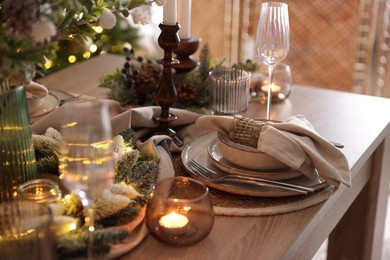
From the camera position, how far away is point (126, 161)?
41.8 inches

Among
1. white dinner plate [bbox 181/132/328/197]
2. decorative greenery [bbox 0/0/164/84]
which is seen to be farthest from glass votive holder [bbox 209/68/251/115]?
decorative greenery [bbox 0/0/164/84]

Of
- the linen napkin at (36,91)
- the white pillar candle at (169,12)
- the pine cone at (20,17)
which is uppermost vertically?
the pine cone at (20,17)

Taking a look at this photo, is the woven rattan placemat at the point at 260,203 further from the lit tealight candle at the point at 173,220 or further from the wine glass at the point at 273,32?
the wine glass at the point at 273,32

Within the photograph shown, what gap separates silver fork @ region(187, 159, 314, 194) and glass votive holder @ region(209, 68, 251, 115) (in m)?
0.28

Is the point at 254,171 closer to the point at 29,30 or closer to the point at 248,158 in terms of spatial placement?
the point at 248,158

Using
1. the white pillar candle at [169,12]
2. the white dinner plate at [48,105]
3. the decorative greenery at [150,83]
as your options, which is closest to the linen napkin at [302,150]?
the white pillar candle at [169,12]

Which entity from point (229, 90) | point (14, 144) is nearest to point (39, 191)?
point (14, 144)

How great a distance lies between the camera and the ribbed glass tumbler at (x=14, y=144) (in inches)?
37.3

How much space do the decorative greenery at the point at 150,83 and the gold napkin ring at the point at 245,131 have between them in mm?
307

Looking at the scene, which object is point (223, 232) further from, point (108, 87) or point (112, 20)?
point (108, 87)

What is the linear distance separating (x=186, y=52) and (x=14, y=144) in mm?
642

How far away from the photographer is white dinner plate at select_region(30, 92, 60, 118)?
1.38m

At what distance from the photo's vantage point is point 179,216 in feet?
3.06

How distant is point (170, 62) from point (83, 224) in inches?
17.4
